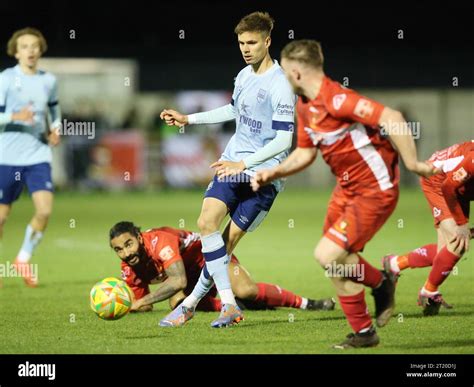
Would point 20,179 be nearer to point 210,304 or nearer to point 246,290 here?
Result: point 210,304

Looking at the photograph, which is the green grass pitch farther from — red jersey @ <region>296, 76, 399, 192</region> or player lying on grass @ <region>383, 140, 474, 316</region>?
red jersey @ <region>296, 76, 399, 192</region>

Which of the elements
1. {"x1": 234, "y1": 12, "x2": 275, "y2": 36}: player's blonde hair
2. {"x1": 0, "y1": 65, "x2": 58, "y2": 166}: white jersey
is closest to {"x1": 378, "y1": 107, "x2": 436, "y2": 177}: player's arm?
{"x1": 234, "y1": 12, "x2": 275, "y2": 36}: player's blonde hair

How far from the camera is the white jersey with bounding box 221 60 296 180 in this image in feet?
27.8

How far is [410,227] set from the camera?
17406mm

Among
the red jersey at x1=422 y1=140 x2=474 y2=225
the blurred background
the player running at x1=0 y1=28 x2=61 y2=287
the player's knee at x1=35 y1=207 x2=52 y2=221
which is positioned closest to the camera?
the red jersey at x1=422 y1=140 x2=474 y2=225

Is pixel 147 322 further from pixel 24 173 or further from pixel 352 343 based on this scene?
pixel 24 173

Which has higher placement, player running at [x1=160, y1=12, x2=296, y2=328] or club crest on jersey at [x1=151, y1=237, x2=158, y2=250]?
player running at [x1=160, y1=12, x2=296, y2=328]

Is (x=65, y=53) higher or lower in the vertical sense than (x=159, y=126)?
higher

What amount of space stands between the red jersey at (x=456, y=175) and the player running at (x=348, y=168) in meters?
1.55

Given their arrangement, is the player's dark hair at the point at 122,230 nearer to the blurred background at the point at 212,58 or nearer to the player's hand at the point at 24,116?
the player's hand at the point at 24,116

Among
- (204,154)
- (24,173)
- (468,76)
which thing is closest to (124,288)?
(24,173)

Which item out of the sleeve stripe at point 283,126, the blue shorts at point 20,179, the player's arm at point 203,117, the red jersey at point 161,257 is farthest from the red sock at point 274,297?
the blue shorts at point 20,179

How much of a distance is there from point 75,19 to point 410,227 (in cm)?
1861

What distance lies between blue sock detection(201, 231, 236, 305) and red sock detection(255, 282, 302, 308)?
85 cm
